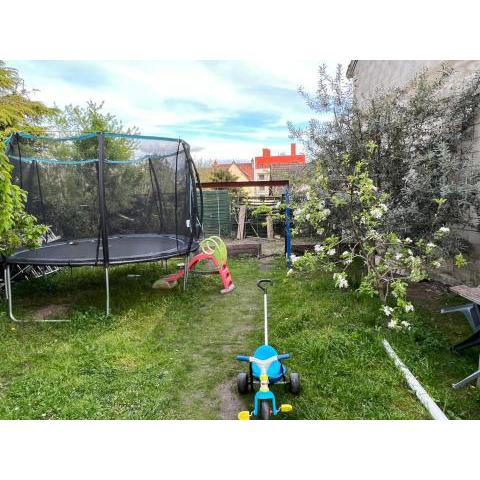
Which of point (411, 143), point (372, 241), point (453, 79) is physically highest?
point (453, 79)

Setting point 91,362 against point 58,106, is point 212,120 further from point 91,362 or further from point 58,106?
point 91,362

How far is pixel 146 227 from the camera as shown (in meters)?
5.86

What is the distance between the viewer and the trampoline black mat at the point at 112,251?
4277mm

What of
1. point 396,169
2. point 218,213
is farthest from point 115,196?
point 218,213

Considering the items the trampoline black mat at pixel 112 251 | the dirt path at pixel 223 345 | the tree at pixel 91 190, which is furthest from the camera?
the tree at pixel 91 190

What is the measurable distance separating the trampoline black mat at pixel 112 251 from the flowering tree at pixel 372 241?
5.85 feet

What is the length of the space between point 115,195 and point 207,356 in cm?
305

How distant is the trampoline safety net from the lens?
15.8 ft

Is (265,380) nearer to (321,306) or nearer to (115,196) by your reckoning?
(321,306)

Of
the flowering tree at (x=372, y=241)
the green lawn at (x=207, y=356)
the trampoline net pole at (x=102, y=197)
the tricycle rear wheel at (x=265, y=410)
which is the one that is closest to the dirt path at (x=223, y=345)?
the green lawn at (x=207, y=356)

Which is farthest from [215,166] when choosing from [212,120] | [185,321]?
[185,321]

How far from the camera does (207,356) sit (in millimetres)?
3176

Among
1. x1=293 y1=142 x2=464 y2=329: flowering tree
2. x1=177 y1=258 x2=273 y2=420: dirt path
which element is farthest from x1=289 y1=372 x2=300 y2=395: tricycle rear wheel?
x1=293 y1=142 x2=464 y2=329: flowering tree

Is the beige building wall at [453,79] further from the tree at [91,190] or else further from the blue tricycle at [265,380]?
the tree at [91,190]
